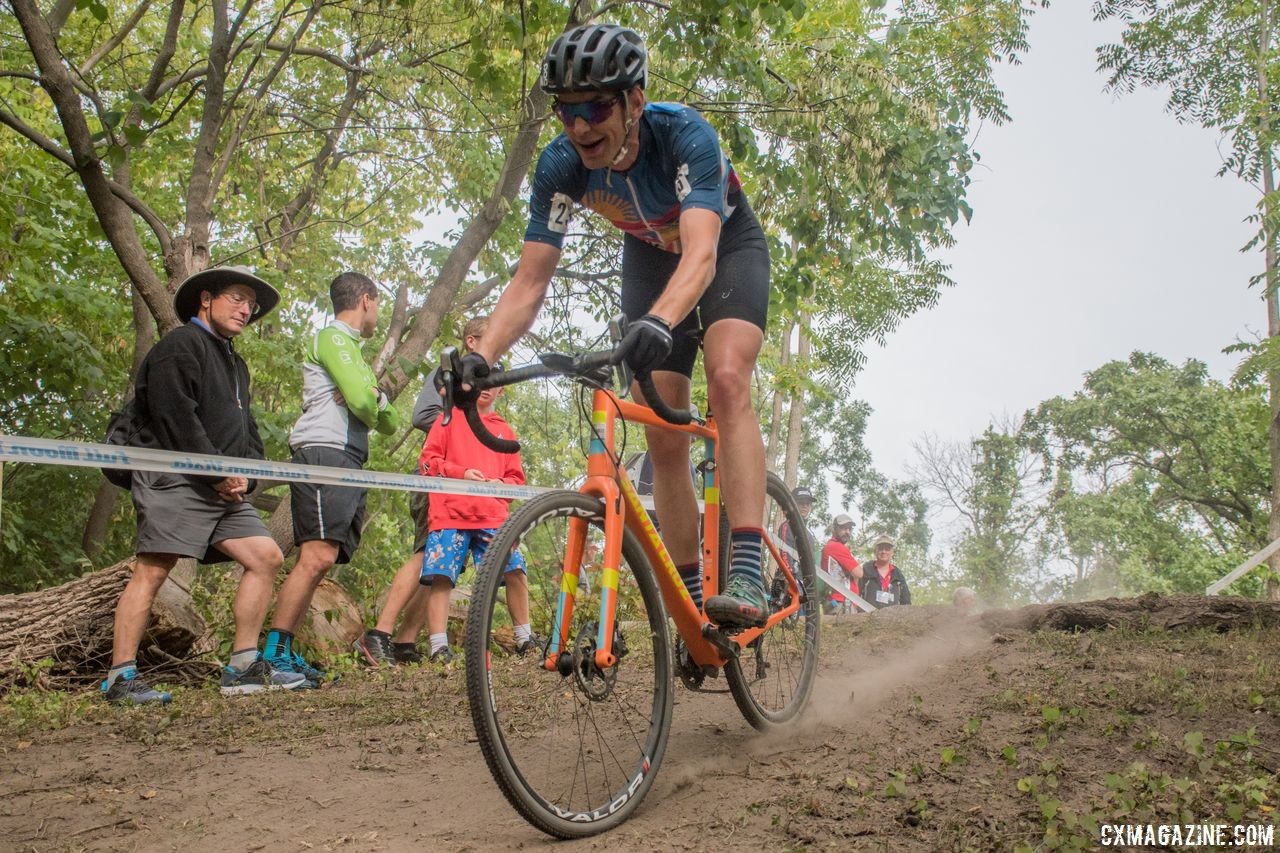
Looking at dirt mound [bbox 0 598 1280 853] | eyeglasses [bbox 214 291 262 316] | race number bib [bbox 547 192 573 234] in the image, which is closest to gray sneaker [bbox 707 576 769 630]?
dirt mound [bbox 0 598 1280 853]

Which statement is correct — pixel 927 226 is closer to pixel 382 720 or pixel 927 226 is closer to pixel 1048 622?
pixel 1048 622

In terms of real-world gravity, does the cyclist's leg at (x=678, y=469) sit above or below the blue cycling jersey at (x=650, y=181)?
below

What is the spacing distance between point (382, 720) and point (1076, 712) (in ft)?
9.85

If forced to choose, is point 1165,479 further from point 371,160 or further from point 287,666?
point 287,666

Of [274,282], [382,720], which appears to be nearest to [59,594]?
[382,720]

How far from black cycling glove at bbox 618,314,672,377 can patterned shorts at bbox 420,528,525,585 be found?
404 cm

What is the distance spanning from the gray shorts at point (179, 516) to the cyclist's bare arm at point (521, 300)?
2.56 meters

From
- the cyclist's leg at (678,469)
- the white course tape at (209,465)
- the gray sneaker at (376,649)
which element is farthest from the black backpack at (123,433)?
the cyclist's leg at (678,469)

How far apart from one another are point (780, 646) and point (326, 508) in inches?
120

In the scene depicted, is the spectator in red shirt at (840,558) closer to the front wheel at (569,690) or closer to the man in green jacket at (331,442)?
the man in green jacket at (331,442)

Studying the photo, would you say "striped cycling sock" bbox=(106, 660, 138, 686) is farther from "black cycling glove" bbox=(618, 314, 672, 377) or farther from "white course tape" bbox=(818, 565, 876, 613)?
"white course tape" bbox=(818, 565, 876, 613)

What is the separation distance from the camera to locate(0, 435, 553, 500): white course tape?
14.6ft

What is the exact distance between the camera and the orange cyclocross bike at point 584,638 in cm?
263

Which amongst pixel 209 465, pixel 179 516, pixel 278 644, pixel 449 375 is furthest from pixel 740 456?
pixel 278 644
